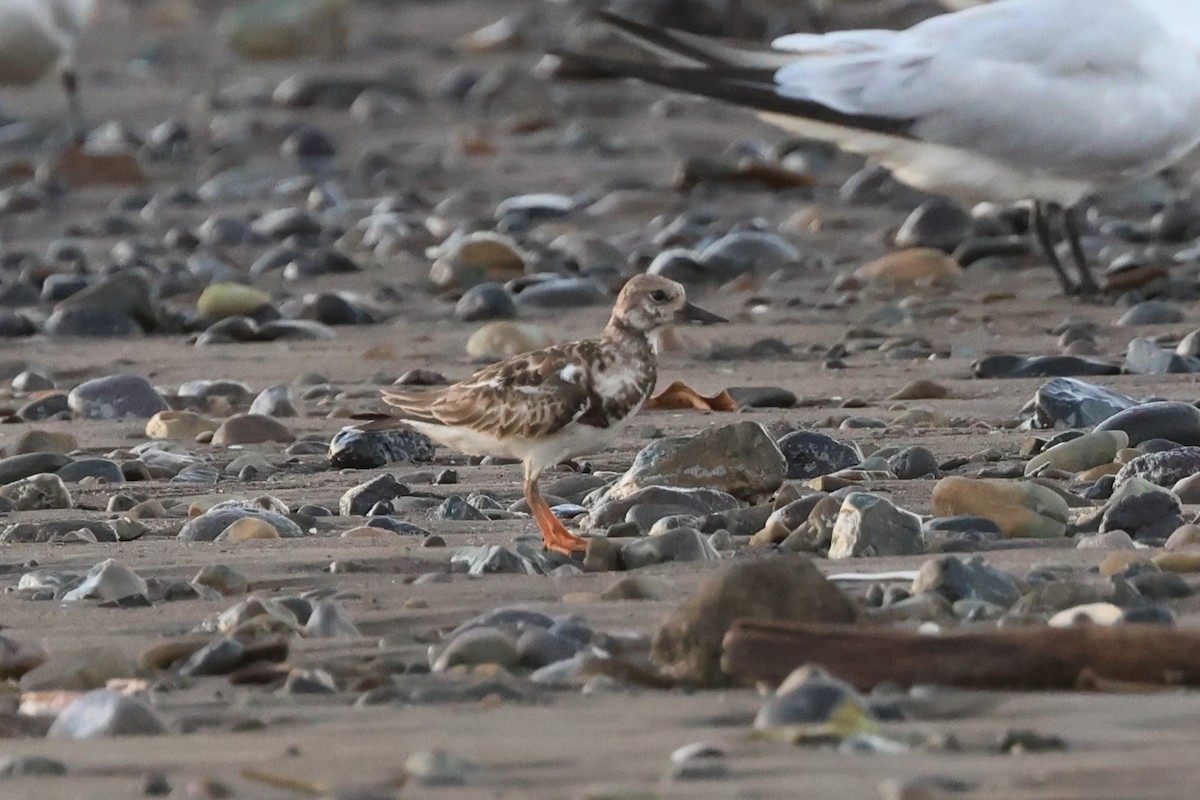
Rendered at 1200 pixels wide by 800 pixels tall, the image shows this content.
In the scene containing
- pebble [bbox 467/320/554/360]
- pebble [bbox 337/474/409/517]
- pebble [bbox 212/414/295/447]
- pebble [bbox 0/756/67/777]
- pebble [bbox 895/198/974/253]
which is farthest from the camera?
pebble [bbox 895/198/974/253]

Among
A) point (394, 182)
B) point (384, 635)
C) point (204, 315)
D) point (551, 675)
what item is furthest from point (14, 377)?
point (394, 182)

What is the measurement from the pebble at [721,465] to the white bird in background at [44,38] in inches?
379

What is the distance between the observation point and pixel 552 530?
3.64 m

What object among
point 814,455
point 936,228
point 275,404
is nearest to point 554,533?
point 814,455

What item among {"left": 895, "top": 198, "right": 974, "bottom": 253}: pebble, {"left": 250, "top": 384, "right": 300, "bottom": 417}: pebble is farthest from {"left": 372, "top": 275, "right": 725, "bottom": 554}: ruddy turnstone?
{"left": 895, "top": 198, "right": 974, "bottom": 253}: pebble

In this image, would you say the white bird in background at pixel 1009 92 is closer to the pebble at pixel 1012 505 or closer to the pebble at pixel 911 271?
the pebble at pixel 911 271

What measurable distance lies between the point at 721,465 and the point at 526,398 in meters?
0.39

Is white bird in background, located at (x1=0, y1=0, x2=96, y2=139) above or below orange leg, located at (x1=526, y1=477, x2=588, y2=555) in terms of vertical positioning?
above

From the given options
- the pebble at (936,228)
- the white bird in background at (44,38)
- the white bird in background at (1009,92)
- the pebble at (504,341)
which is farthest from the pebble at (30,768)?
the white bird in background at (44,38)

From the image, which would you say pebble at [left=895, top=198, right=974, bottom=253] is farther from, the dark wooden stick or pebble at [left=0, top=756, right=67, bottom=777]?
pebble at [left=0, top=756, right=67, bottom=777]

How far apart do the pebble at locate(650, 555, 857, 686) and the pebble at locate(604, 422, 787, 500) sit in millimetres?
1182

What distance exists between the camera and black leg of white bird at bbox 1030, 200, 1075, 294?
7.12 metres

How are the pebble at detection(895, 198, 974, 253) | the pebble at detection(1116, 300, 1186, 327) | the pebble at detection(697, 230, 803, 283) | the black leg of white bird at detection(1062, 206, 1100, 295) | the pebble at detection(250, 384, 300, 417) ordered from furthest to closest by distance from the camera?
the pebble at detection(895, 198, 974, 253), the pebble at detection(697, 230, 803, 283), the black leg of white bird at detection(1062, 206, 1100, 295), the pebble at detection(1116, 300, 1186, 327), the pebble at detection(250, 384, 300, 417)

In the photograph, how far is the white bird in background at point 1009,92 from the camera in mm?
7148
